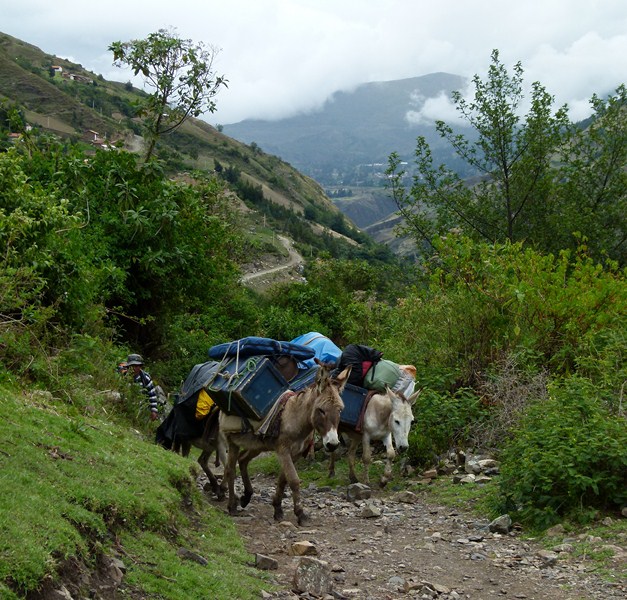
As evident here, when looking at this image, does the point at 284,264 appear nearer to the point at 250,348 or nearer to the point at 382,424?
the point at 382,424

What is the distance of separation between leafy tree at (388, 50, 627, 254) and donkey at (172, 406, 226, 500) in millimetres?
17543

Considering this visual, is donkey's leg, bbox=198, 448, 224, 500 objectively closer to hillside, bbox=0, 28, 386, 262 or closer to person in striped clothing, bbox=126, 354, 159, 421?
person in striped clothing, bbox=126, 354, 159, 421

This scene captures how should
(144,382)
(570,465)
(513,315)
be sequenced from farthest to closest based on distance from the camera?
1. (513,315)
2. (144,382)
3. (570,465)

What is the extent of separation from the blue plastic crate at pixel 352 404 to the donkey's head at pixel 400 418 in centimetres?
51

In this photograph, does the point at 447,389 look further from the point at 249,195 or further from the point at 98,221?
the point at 249,195

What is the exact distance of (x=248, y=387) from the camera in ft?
34.4

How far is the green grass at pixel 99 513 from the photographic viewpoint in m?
5.29

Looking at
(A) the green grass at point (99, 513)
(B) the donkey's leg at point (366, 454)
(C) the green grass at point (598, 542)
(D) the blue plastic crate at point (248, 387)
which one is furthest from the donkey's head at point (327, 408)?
(B) the donkey's leg at point (366, 454)

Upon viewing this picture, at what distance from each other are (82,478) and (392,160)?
74.3ft

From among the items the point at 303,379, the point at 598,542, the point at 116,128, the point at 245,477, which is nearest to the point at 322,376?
the point at 245,477

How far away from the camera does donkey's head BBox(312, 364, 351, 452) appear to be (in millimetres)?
9852

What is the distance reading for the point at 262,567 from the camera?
25.7ft

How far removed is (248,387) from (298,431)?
3.06ft

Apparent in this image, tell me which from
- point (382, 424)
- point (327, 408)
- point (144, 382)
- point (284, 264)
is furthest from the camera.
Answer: point (284, 264)
